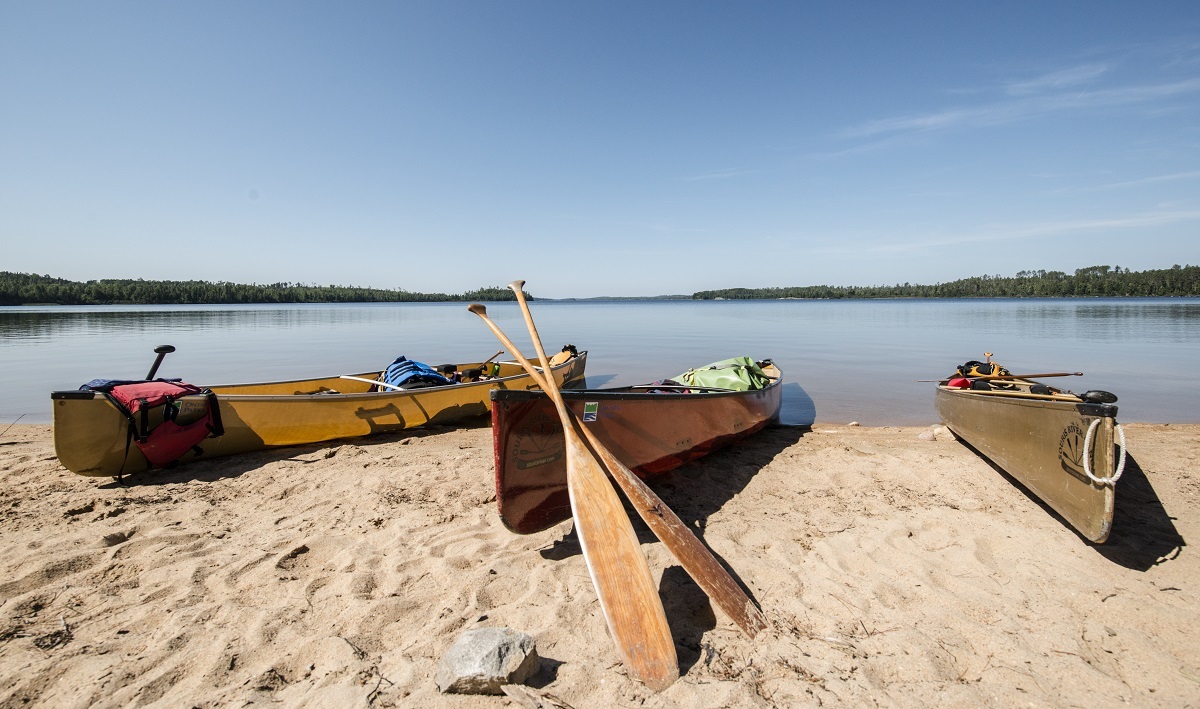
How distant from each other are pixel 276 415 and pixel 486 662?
513 centimetres

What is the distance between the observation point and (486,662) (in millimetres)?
2275

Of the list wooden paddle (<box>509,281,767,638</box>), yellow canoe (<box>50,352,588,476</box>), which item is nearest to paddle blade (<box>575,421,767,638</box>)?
wooden paddle (<box>509,281,767,638</box>)

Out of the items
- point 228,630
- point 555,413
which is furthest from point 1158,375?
point 228,630

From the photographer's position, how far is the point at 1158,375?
43.0 ft

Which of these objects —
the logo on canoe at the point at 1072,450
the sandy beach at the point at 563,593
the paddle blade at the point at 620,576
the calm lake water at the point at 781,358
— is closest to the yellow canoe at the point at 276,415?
the sandy beach at the point at 563,593

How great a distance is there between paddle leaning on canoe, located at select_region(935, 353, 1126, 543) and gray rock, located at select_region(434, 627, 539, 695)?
3575 mm

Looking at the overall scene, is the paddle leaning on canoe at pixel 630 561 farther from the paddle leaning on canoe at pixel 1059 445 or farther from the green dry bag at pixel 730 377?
the green dry bag at pixel 730 377

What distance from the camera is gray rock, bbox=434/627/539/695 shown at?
2229 millimetres

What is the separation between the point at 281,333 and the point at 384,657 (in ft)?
98.3

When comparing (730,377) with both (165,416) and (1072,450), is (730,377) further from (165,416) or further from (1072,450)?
(165,416)

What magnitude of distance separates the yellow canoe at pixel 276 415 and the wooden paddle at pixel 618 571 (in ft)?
12.4

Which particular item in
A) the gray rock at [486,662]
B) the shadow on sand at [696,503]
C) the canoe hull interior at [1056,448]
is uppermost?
the canoe hull interior at [1056,448]

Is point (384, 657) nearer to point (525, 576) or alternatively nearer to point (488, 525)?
point (525, 576)

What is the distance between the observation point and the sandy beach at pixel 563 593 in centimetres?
234
